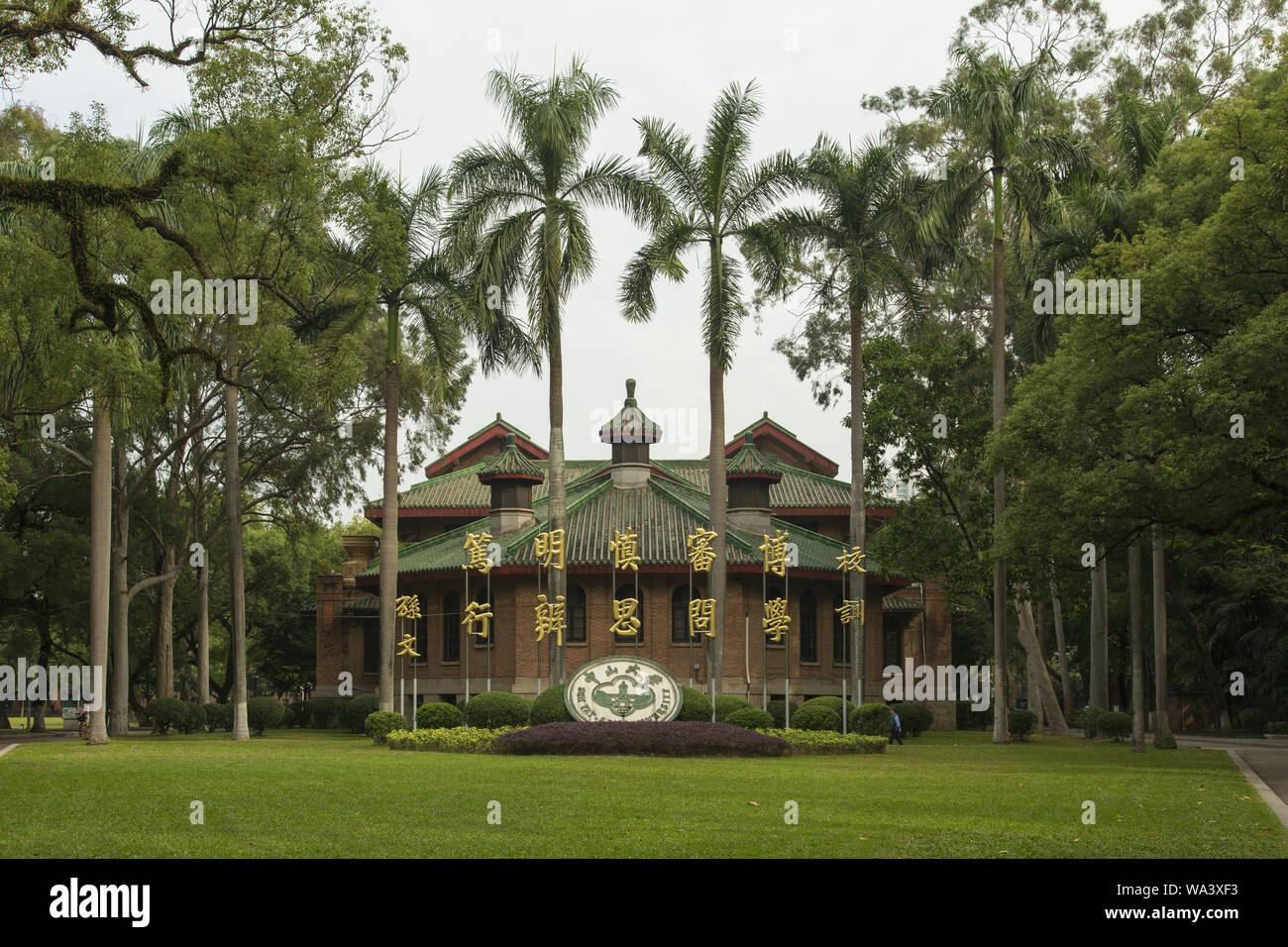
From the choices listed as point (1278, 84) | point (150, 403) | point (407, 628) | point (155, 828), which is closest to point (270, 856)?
point (155, 828)

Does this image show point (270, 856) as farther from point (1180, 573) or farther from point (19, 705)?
point (19, 705)

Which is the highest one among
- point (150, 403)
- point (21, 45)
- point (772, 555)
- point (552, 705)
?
point (21, 45)

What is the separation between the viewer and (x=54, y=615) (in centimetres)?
4322

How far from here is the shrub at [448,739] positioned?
89.3 feet

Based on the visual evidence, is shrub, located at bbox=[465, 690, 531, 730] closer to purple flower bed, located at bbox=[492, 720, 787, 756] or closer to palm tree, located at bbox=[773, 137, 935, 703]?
purple flower bed, located at bbox=[492, 720, 787, 756]

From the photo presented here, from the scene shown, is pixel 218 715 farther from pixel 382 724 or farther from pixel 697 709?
pixel 697 709

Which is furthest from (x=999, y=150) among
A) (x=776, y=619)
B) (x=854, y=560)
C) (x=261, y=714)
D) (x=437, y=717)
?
(x=261, y=714)

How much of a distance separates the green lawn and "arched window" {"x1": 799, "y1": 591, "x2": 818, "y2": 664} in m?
17.3

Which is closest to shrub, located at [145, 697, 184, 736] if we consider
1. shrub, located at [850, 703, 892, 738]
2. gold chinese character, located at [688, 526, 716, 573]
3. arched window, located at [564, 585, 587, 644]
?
arched window, located at [564, 585, 587, 644]

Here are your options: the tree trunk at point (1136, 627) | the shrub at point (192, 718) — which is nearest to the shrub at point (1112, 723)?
the tree trunk at point (1136, 627)

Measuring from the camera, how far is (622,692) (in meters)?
28.1

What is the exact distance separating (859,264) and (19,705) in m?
63.1

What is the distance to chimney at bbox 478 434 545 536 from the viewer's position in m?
43.4

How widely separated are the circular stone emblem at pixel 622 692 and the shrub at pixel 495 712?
186cm
